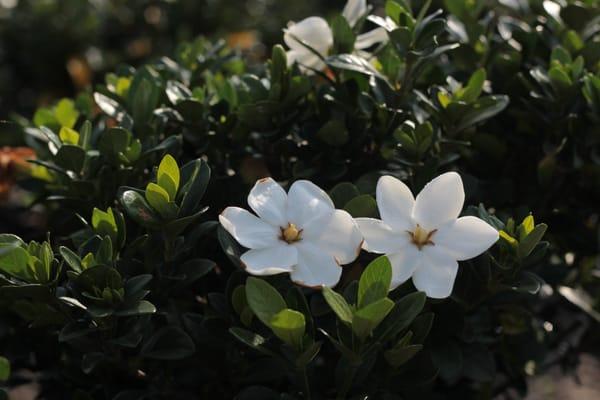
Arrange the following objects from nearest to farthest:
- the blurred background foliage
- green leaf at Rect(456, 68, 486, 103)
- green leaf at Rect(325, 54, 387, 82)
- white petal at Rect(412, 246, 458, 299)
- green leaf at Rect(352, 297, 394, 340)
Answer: green leaf at Rect(352, 297, 394, 340) < white petal at Rect(412, 246, 458, 299) < green leaf at Rect(325, 54, 387, 82) < green leaf at Rect(456, 68, 486, 103) < the blurred background foliage

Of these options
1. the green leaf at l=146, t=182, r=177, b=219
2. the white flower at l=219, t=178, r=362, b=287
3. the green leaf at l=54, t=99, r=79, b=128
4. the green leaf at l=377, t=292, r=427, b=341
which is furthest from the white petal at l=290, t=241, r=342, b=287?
the green leaf at l=54, t=99, r=79, b=128

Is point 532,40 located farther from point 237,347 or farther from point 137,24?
point 137,24

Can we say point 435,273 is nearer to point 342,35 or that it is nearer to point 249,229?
point 249,229

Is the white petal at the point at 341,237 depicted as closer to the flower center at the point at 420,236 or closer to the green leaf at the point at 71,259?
the flower center at the point at 420,236

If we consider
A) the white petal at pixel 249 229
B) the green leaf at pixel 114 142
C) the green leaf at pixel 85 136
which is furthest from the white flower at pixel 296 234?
the green leaf at pixel 85 136

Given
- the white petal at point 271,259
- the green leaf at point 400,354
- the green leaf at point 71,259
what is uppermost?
the white petal at point 271,259

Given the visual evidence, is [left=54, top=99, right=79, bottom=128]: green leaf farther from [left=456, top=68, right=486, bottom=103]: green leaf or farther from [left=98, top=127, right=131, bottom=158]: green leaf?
[left=456, top=68, right=486, bottom=103]: green leaf

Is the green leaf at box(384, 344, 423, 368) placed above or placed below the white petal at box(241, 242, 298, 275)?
below

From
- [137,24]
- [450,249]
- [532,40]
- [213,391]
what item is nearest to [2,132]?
[137,24]
